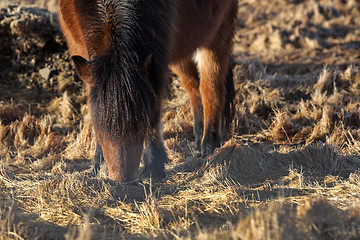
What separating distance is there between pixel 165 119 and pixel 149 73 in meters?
2.94

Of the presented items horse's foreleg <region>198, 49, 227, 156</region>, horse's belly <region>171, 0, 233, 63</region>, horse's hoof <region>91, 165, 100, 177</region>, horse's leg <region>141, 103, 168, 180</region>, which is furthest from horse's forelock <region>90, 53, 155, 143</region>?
horse's foreleg <region>198, 49, 227, 156</region>

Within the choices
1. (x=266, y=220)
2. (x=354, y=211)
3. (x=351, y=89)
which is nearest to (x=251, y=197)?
(x=354, y=211)

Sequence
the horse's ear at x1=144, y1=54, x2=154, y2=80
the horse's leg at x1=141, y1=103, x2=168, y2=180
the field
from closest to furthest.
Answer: the field → the horse's ear at x1=144, y1=54, x2=154, y2=80 → the horse's leg at x1=141, y1=103, x2=168, y2=180

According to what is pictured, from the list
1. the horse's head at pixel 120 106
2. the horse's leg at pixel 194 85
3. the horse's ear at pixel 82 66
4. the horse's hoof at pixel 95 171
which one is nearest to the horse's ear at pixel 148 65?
the horse's head at pixel 120 106

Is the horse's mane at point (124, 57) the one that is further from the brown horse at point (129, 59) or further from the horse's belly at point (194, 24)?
the horse's belly at point (194, 24)

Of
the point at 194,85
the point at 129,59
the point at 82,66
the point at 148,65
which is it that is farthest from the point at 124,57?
the point at 194,85

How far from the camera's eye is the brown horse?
8.65 ft

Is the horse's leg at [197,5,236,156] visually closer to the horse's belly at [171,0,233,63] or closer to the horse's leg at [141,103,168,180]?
the horse's belly at [171,0,233,63]

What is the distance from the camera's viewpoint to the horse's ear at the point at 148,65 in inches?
108

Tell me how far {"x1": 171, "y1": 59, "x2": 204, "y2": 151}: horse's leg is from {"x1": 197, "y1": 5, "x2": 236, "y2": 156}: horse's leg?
0.63 feet

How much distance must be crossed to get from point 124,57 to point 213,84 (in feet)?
7.30

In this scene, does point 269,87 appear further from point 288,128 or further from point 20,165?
point 20,165

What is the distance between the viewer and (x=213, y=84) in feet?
15.6

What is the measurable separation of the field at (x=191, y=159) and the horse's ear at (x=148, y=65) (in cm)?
96
